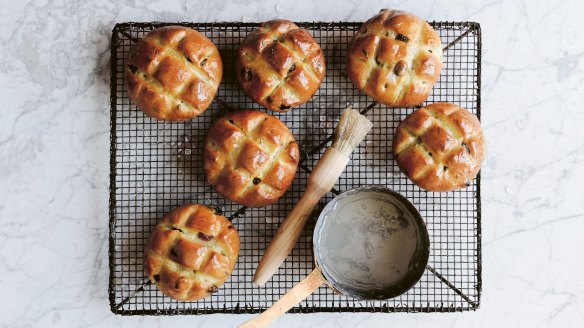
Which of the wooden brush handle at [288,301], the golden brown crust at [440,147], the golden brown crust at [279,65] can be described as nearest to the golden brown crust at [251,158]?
the golden brown crust at [279,65]

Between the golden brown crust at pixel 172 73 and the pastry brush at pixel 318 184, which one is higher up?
the golden brown crust at pixel 172 73

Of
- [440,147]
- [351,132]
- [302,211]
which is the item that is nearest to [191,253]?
[302,211]

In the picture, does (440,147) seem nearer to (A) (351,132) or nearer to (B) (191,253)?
(A) (351,132)

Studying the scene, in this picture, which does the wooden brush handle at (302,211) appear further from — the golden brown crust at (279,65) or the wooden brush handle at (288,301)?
the golden brown crust at (279,65)

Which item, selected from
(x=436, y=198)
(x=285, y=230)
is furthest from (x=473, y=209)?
(x=285, y=230)

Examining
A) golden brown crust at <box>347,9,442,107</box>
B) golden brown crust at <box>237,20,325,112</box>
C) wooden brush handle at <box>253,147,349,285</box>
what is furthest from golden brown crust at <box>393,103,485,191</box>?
golden brown crust at <box>237,20,325,112</box>

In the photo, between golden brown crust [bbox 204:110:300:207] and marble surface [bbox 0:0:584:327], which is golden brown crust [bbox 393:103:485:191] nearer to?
marble surface [bbox 0:0:584:327]
